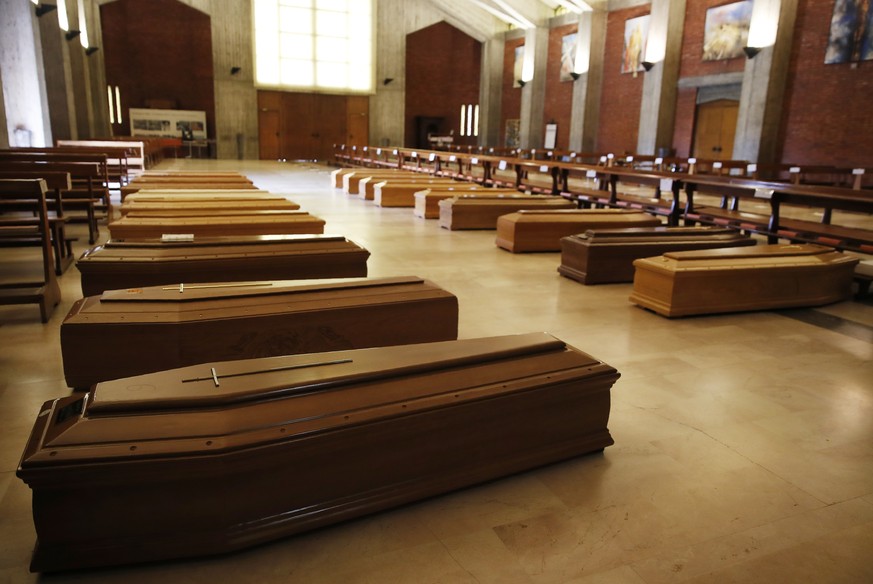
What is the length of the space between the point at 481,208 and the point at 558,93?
14.7 metres

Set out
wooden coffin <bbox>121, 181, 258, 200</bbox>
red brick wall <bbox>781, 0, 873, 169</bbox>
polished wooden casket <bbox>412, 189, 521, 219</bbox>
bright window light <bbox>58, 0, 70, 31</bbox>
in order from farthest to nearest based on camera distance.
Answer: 1. bright window light <bbox>58, 0, 70, 31</bbox>
2. red brick wall <bbox>781, 0, 873, 169</bbox>
3. polished wooden casket <bbox>412, 189, 521, 219</bbox>
4. wooden coffin <bbox>121, 181, 258, 200</bbox>

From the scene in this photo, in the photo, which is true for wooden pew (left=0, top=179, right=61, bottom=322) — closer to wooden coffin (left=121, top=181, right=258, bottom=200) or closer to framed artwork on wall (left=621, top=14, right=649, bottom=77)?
wooden coffin (left=121, top=181, right=258, bottom=200)

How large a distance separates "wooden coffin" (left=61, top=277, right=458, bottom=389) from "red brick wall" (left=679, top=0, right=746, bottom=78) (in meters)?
14.2

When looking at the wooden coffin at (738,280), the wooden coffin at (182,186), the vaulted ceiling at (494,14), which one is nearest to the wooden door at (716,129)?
the vaulted ceiling at (494,14)

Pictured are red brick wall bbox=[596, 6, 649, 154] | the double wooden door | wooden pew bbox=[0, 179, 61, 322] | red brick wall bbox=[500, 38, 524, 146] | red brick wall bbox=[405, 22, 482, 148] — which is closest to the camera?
wooden pew bbox=[0, 179, 61, 322]

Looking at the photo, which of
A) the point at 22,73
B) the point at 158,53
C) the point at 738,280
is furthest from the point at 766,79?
the point at 158,53

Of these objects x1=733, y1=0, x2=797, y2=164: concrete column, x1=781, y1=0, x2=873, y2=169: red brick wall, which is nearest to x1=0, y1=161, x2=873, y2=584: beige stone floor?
x1=781, y1=0, x2=873, y2=169: red brick wall

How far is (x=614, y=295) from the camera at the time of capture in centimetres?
464

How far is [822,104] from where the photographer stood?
12.3 m

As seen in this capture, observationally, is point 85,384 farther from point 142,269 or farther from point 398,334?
point 398,334

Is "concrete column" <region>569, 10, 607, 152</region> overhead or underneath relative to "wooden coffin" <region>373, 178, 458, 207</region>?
overhead

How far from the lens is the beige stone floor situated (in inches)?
63.7

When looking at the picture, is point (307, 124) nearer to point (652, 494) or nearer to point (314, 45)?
point (314, 45)

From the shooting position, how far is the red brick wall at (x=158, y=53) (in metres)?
20.6
